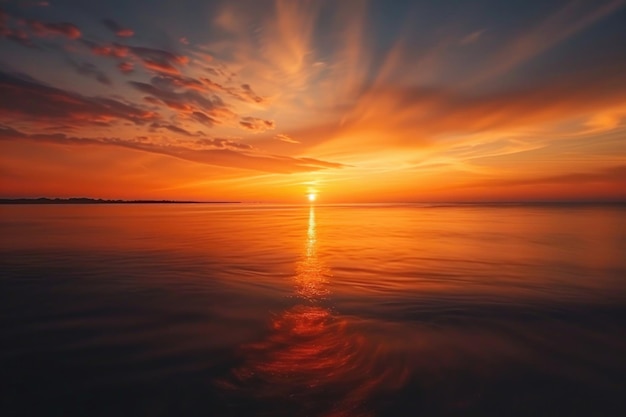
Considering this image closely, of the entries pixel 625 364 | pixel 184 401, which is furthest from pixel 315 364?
pixel 625 364

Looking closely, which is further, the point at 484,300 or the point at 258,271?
the point at 258,271

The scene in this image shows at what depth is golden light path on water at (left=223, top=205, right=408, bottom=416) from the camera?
529 centimetres

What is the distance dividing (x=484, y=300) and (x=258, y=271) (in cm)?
935

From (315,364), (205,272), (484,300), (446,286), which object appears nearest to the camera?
(315,364)

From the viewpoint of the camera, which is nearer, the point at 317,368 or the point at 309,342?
the point at 317,368

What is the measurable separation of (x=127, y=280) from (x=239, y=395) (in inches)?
398

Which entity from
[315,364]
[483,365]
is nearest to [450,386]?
[483,365]

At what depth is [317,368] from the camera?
20.5ft

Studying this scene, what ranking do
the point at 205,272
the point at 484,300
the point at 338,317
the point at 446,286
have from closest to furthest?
the point at 338,317, the point at 484,300, the point at 446,286, the point at 205,272

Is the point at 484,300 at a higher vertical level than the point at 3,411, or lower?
higher

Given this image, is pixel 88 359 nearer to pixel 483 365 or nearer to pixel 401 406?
pixel 401 406

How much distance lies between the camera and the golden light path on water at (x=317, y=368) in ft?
17.4

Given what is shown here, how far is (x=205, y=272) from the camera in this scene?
14914mm

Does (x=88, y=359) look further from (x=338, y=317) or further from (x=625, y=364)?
(x=625, y=364)
